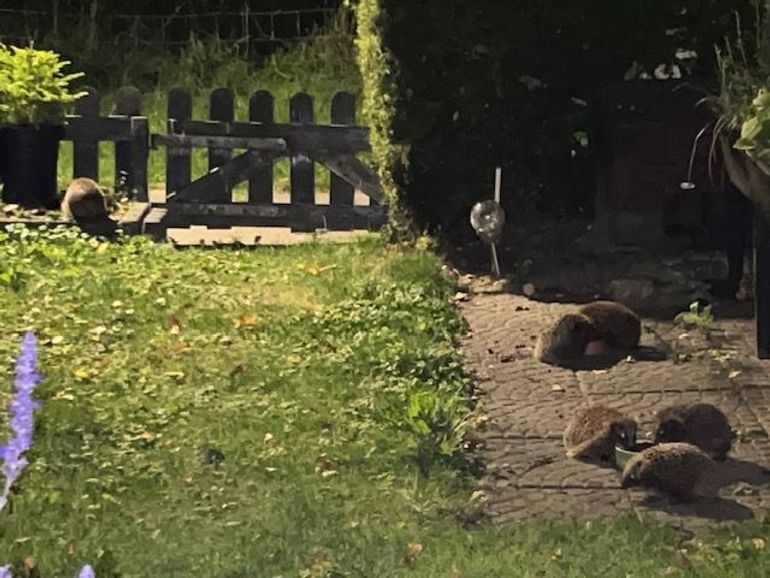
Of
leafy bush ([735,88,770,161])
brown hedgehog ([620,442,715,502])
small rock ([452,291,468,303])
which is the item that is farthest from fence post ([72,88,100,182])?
brown hedgehog ([620,442,715,502])

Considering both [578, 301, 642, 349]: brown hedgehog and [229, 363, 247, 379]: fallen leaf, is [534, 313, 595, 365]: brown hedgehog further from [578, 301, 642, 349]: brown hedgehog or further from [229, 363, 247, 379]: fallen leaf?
[229, 363, 247, 379]: fallen leaf

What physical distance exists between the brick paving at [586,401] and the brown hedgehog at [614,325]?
167 mm

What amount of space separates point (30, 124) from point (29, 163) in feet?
0.85

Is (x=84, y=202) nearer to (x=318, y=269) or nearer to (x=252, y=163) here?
(x=252, y=163)

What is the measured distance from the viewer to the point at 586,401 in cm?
566

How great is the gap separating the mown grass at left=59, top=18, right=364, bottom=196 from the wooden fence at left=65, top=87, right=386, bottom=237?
3.92 metres

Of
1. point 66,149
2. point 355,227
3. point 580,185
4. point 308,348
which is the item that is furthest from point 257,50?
point 308,348

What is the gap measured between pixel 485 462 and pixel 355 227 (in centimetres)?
529

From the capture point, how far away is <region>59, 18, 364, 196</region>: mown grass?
48.8 feet

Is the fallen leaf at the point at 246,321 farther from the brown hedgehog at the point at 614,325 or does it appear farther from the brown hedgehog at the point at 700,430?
the brown hedgehog at the point at 700,430

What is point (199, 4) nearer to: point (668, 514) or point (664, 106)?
point (664, 106)

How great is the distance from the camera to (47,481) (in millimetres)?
4645

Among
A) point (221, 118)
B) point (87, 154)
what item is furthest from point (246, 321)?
point (87, 154)

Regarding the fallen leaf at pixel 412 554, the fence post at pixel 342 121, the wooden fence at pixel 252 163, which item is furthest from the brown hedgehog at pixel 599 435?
the fence post at pixel 342 121
